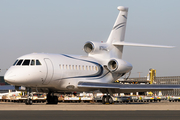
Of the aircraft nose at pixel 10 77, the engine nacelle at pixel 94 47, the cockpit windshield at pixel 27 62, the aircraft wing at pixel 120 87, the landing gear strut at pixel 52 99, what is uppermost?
the engine nacelle at pixel 94 47

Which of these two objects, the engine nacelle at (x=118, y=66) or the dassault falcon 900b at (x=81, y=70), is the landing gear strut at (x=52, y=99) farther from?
the engine nacelle at (x=118, y=66)

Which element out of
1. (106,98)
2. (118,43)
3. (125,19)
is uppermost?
(125,19)

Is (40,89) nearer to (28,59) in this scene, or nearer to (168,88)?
(28,59)

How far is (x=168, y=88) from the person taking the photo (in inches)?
1391

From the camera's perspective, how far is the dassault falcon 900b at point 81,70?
3066 cm

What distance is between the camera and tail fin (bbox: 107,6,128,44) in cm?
3973

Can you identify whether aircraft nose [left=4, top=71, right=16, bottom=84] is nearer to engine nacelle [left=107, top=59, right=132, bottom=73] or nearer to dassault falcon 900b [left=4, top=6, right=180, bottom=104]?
dassault falcon 900b [left=4, top=6, right=180, bottom=104]

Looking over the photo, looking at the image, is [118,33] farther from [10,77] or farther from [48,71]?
[10,77]

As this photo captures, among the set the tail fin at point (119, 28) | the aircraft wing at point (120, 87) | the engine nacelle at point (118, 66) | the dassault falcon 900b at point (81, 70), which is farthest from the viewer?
the tail fin at point (119, 28)

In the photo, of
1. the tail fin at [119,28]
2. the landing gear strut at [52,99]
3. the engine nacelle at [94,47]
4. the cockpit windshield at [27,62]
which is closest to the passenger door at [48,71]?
the cockpit windshield at [27,62]

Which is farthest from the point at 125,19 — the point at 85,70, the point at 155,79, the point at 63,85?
the point at 155,79

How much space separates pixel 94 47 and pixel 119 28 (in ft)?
16.5

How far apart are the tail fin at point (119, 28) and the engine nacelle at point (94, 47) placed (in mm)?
1713

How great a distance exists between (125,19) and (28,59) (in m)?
14.6
